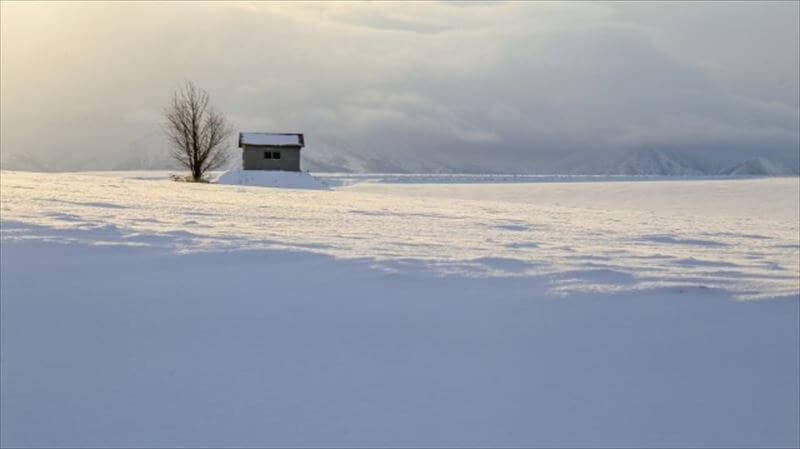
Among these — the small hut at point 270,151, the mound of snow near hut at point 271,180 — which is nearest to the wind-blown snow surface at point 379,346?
the mound of snow near hut at point 271,180

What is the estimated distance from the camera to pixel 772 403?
15.3 feet

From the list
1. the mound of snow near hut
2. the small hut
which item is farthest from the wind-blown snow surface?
the small hut

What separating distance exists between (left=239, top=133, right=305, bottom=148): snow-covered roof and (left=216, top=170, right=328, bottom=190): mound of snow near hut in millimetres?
8957

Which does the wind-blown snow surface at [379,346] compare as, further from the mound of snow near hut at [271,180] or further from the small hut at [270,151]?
the small hut at [270,151]

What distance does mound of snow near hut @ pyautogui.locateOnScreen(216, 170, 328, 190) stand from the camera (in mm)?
47094

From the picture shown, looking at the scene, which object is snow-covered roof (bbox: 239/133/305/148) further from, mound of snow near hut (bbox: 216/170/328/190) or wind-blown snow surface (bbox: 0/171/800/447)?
wind-blown snow surface (bbox: 0/171/800/447)

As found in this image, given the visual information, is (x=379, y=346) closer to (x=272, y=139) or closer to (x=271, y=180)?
(x=271, y=180)

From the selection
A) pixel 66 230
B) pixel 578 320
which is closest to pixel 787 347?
pixel 578 320

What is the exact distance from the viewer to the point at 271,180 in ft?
157

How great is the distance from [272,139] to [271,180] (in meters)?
13.1

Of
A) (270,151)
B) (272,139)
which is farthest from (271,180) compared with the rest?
(272,139)

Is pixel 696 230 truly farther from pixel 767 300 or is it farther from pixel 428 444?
pixel 428 444

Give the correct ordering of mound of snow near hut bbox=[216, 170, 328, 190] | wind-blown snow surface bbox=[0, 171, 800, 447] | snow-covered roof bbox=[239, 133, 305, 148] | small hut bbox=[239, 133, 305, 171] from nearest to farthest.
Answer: wind-blown snow surface bbox=[0, 171, 800, 447]
mound of snow near hut bbox=[216, 170, 328, 190]
small hut bbox=[239, 133, 305, 171]
snow-covered roof bbox=[239, 133, 305, 148]

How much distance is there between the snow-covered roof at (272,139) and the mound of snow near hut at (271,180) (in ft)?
29.4
